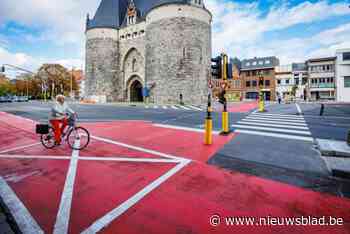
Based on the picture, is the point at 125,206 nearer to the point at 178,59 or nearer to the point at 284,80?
the point at 178,59

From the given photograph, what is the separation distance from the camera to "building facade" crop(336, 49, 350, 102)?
35.8 meters

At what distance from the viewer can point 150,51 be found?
31.3 m

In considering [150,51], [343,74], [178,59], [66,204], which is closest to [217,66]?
[66,204]

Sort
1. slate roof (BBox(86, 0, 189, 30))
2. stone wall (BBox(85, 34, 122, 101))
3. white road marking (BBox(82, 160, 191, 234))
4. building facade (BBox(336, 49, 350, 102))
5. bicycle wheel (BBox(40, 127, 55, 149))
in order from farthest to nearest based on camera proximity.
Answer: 1. stone wall (BBox(85, 34, 122, 101))
2. slate roof (BBox(86, 0, 189, 30))
3. building facade (BBox(336, 49, 350, 102))
4. bicycle wheel (BBox(40, 127, 55, 149))
5. white road marking (BBox(82, 160, 191, 234))

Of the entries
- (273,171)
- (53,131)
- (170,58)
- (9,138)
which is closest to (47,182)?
(53,131)

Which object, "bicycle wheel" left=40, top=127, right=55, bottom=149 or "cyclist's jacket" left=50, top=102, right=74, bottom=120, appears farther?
"bicycle wheel" left=40, top=127, right=55, bottom=149

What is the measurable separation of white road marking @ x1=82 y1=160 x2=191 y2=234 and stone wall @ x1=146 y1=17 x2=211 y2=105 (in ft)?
85.6

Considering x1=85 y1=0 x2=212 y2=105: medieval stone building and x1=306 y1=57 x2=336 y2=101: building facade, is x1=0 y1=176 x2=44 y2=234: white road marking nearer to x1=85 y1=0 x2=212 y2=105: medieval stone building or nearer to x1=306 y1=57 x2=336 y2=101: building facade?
x1=85 y1=0 x2=212 y2=105: medieval stone building

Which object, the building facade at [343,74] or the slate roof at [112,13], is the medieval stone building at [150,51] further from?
the building facade at [343,74]

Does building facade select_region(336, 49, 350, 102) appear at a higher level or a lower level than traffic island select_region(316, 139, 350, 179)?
higher

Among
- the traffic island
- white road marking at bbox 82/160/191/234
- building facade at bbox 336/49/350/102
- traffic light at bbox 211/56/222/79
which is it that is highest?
building facade at bbox 336/49/350/102

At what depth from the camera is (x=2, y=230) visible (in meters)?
2.13

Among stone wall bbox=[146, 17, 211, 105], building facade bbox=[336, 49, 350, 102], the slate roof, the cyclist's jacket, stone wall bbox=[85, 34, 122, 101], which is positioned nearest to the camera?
the cyclist's jacket

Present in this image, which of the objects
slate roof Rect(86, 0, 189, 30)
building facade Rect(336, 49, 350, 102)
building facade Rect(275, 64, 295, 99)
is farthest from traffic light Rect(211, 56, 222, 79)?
building facade Rect(275, 64, 295, 99)
